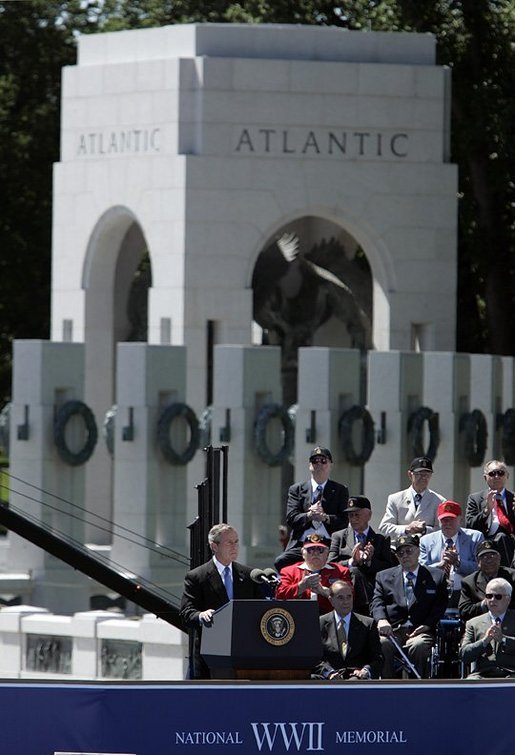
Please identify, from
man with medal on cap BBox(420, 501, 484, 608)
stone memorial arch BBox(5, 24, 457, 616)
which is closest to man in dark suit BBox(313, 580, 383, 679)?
man with medal on cap BBox(420, 501, 484, 608)

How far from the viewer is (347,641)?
18438mm

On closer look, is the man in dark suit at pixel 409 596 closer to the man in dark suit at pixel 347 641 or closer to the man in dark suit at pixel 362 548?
the man in dark suit at pixel 362 548

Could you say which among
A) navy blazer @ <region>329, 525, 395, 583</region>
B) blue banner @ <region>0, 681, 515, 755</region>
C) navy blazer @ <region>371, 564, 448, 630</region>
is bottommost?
blue banner @ <region>0, 681, 515, 755</region>

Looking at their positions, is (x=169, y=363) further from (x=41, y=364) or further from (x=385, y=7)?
(x=385, y=7)

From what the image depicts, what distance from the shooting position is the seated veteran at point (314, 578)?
1905 centimetres

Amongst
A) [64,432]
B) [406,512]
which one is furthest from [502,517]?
[64,432]

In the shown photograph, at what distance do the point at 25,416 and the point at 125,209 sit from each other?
4.98 m

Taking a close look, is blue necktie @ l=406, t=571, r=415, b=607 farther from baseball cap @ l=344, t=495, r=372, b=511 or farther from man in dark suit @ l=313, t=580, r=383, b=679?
man in dark suit @ l=313, t=580, r=383, b=679

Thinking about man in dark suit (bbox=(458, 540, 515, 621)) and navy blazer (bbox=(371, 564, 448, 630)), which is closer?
man in dark suit (bbox=(458, 540, 515, 621))

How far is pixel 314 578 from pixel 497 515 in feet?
7.97

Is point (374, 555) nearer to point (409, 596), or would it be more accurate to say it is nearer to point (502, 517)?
point (409, 596)

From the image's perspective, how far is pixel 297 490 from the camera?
21.4 m

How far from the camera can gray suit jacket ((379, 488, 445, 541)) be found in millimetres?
21080

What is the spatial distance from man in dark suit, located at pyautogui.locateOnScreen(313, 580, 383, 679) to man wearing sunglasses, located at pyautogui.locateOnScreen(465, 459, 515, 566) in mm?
2327
